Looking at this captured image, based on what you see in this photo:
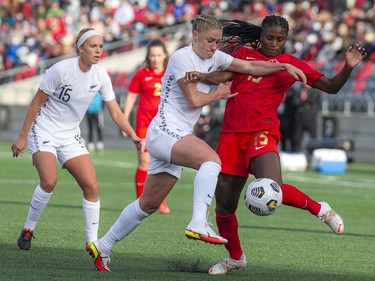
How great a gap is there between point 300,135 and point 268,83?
19.2 meters

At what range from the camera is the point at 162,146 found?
8477 millimetres

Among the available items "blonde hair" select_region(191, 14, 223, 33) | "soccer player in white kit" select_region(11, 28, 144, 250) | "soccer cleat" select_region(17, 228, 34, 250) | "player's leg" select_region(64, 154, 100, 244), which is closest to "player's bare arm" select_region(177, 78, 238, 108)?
"blonde hair" select_region(191, 14, 223, 33)

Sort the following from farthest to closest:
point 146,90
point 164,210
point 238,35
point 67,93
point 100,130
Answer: point 100,130 < point 164,210 < point 146,90 < point 67,93 < point 238,35

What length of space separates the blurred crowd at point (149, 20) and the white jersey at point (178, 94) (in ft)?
63.6

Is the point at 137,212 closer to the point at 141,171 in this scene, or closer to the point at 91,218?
the point at 91,218

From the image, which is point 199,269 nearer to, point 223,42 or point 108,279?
point 108,279

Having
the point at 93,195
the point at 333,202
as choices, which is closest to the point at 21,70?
the point at 333,202

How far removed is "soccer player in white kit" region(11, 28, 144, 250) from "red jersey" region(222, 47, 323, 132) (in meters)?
1.04

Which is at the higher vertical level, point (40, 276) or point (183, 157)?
point (183, 157)

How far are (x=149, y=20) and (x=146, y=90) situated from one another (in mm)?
22864

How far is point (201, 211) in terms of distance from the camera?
8156 millimetres

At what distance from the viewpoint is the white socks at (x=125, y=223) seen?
28.6ft

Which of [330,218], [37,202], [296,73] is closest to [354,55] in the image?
[296,73]

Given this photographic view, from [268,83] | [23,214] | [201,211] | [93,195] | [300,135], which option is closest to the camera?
[201,211]
